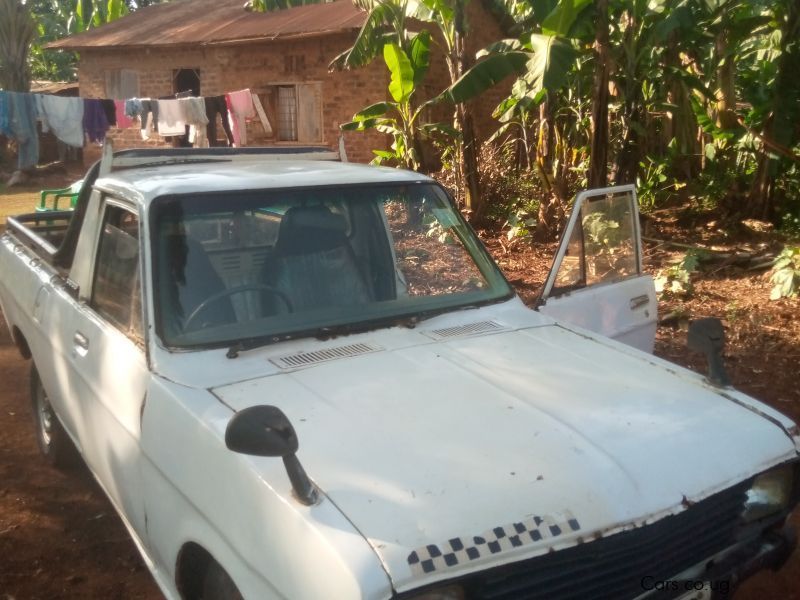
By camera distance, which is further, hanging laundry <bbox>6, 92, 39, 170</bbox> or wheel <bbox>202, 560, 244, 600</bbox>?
hanging laundry <bbox>6, 92, 39, 170</bbox>

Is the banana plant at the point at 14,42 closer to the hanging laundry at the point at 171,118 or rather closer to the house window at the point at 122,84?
the house window at the point at 122,84

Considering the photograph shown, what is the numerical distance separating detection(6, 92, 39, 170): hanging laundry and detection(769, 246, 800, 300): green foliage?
38.7 feet

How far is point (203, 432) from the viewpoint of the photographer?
228cm

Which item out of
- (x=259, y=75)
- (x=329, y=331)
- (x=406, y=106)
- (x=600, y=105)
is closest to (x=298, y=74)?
(x=259, y=75)

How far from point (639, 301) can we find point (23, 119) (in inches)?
500

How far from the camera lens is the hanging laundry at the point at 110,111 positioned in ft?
42.5

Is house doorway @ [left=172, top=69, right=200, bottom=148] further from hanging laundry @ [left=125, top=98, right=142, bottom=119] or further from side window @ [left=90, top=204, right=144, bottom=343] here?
side window @ [left=90, top=204, right=144, bottom=343]

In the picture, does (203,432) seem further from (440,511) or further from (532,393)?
(532,393)

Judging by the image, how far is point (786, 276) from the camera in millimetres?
6699

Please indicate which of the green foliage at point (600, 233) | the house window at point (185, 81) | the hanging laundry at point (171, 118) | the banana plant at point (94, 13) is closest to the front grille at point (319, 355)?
the green foliage at point (600, 233)

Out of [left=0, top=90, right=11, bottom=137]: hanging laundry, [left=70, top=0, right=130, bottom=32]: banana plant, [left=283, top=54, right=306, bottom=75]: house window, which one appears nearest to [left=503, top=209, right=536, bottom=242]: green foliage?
[left=283, top=54, right=306, bottom=75]: house window

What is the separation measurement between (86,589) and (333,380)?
164cm

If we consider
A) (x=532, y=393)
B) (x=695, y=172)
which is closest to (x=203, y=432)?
(x=532, y=393)

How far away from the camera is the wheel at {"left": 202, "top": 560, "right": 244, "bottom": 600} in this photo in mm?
2195
